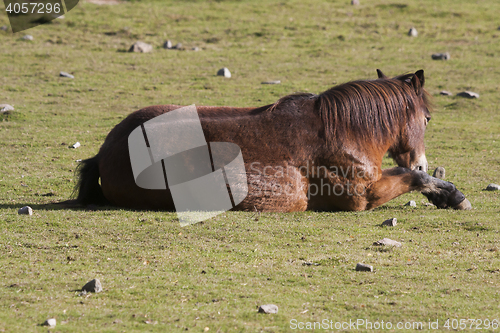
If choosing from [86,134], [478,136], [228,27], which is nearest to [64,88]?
[86,134]

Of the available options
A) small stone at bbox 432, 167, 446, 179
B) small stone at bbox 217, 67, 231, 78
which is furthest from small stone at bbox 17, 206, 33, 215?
small stone at bbox 217, 67, 231, 78

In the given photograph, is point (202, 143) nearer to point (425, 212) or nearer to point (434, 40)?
point (425, 212)

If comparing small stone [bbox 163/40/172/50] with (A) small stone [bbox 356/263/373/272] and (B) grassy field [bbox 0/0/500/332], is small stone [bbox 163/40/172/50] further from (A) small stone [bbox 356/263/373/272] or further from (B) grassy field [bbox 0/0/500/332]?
(A) small stone [bbox 356/263/373/272]

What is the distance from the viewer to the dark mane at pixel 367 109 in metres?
7.45

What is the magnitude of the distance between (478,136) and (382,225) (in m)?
8.21

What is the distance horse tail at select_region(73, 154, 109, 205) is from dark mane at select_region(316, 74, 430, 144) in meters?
3.22

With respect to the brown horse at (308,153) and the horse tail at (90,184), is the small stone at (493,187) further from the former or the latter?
the horse tail at (90,184)

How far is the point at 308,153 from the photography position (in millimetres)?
7305

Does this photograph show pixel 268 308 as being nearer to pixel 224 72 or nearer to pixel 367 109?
pixel 367 109

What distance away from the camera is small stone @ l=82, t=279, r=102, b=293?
15.6ft

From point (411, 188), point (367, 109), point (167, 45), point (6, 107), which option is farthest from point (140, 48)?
point (411, 188)

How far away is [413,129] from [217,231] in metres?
3.41

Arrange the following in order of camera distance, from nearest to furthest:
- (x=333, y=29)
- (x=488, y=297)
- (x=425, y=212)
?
(x=488, y=297) < (x=425, y=212) < (x=333, y=29)

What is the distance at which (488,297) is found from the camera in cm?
475
